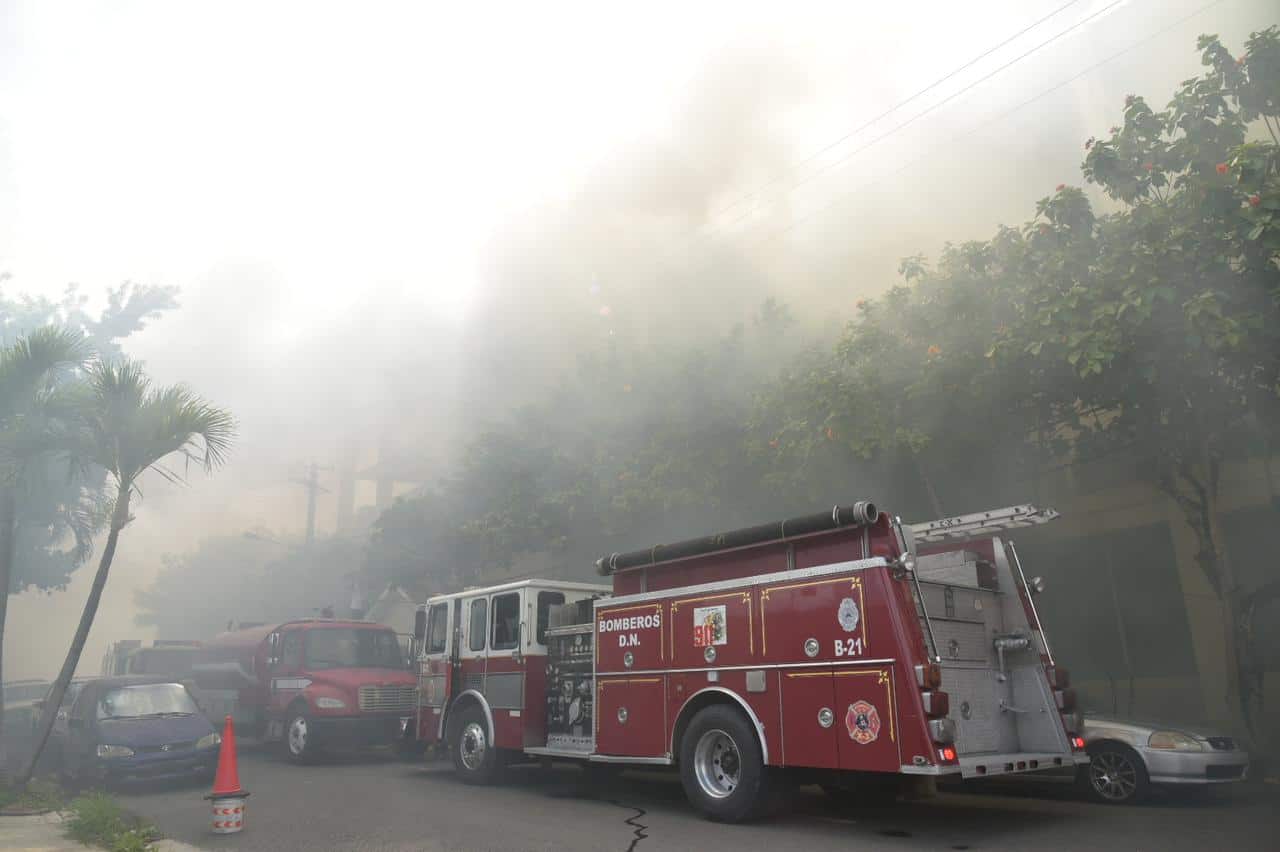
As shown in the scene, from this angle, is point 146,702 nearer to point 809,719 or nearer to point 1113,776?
point 809,719

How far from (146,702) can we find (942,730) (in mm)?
9872

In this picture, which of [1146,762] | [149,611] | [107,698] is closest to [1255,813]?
[1146,762]

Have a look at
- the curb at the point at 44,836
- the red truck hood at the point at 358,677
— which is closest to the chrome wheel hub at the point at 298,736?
the red truck hood at the point at 358,677

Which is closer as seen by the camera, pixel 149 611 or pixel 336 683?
pixel 336 683

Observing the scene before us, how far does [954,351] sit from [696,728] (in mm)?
5805

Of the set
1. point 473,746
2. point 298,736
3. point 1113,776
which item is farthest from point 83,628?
point 1113,776

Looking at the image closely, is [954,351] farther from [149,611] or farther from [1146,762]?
[149,611]

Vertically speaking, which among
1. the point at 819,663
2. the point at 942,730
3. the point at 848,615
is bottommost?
the point at 942,730

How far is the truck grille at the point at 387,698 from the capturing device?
12859 millimetres

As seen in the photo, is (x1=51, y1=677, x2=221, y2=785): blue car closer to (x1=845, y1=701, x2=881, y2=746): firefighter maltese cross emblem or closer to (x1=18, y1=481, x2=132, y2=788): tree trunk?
(x1=18, y1=481, x2=132, y2=788): tree trunk

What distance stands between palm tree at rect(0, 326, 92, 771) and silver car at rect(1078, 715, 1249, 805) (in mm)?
11823

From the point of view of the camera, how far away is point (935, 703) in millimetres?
6176

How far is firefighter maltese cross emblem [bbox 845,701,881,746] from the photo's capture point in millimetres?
6344

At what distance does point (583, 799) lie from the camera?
9188 millimetres
